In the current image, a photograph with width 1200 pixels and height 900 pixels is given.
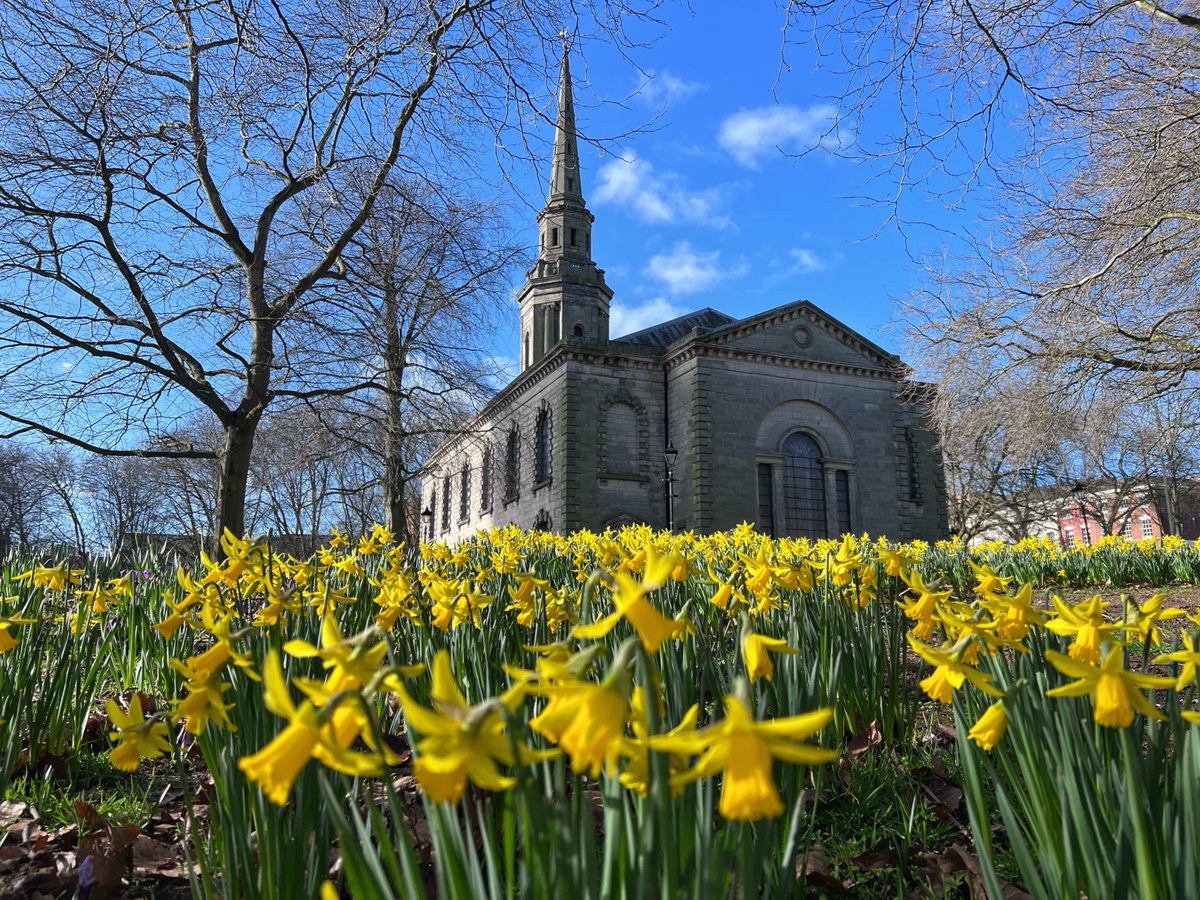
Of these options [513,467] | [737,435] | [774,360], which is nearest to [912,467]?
[774,360]

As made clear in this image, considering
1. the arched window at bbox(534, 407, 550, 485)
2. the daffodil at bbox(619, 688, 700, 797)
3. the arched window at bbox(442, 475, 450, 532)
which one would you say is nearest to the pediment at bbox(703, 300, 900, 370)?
the arched window at bbox(534, 407, 550, 485)

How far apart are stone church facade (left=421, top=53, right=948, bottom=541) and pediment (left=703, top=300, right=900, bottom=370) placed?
0.13 feet

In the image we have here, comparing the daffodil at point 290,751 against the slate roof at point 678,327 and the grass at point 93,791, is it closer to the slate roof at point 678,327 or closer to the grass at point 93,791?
the grass at point 93,791

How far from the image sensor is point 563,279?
3481 cm

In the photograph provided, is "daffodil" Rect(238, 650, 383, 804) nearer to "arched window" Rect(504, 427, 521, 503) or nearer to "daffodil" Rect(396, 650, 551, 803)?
"daffodil" Rect(396, 650, 551, 803)

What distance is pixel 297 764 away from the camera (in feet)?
2.65

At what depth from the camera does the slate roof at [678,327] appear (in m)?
33.0

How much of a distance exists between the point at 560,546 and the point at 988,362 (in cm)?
770

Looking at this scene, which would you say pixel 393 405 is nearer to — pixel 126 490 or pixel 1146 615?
pixel 1146 615

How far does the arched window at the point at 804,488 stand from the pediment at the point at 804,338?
2.83 meters

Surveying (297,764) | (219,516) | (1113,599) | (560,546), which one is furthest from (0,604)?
(1113,599)

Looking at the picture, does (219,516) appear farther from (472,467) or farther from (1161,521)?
(1161,521)

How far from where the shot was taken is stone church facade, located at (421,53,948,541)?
23469 millimetres

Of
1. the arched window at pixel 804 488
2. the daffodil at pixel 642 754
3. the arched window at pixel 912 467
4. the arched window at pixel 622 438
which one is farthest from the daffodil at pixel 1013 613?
the arched window at pixel 912 467
